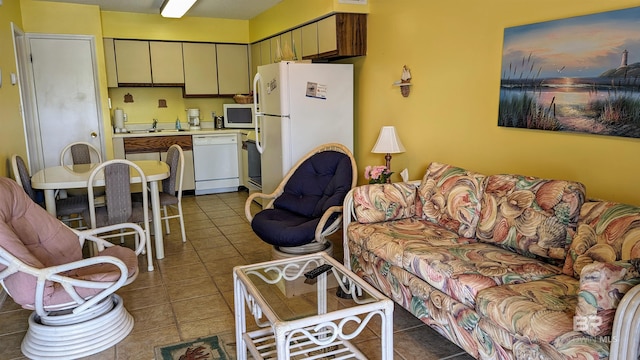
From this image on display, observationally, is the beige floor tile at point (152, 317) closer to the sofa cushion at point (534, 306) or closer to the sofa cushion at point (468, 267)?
the sofa cushion at point (468, 267)

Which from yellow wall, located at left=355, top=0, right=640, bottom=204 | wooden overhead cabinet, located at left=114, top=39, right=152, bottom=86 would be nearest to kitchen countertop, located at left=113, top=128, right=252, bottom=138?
wooden overhead cabinet, located at left=114, top=39, right=152, bottom=86

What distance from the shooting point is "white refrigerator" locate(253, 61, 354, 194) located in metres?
4.18

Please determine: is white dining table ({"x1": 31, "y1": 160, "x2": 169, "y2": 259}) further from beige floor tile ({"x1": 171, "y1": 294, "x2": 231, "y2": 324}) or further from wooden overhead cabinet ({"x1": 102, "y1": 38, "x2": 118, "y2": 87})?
wooden overhead cabinet ({"x1": 102, "y1": 38, "x2": 118, "y2": 87})

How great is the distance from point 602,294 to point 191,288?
2608 mm

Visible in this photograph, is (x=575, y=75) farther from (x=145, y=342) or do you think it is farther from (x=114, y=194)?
(x=114, y=194)

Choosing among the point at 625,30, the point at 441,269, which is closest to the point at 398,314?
the point at 441,269

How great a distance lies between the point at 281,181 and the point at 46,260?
214cm

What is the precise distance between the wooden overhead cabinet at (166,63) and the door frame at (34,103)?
2.48 ft

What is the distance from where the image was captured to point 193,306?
119 inches

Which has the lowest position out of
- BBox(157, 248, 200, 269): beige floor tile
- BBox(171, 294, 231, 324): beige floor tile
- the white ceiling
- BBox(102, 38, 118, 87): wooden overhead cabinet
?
BBox(171, 294, 231, 324): beige floor tile

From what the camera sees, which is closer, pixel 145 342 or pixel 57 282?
pixel 57 282

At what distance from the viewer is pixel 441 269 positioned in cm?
224

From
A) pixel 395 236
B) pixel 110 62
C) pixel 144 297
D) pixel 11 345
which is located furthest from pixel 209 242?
pixel 110 62
